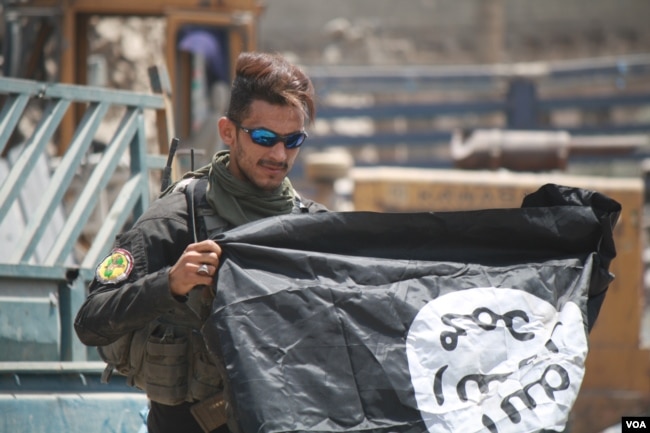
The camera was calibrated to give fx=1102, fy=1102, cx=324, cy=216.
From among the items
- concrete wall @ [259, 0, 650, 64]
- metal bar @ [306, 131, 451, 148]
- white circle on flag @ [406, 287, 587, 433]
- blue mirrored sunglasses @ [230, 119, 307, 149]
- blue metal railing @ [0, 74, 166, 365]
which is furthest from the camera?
concrete wall @ [259, 0, 650, 64]

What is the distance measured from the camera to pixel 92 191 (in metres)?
4.96

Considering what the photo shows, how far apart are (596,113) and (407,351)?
15.0m

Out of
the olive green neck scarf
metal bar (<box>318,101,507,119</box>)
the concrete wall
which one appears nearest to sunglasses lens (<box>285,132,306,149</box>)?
the olive green neck scarf

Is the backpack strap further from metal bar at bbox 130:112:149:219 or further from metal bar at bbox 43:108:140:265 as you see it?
metal bar at bbox 130:112:149:219

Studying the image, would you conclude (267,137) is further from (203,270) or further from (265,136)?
(203,270)

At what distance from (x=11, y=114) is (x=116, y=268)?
2.05 m

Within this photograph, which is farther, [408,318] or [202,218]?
[202,218]

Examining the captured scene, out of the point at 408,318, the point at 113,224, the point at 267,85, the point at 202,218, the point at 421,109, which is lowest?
the point at 421,109

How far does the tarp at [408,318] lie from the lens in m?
2.91

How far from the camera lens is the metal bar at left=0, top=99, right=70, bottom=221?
4.70m

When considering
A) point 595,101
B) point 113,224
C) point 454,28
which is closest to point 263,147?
point 113,224

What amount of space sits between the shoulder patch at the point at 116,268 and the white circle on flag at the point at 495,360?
2.60ft

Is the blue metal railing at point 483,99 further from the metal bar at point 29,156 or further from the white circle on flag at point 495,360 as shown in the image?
the white circle on flag at point 495,360

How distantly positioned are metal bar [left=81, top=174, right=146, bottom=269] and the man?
5.50 ft
